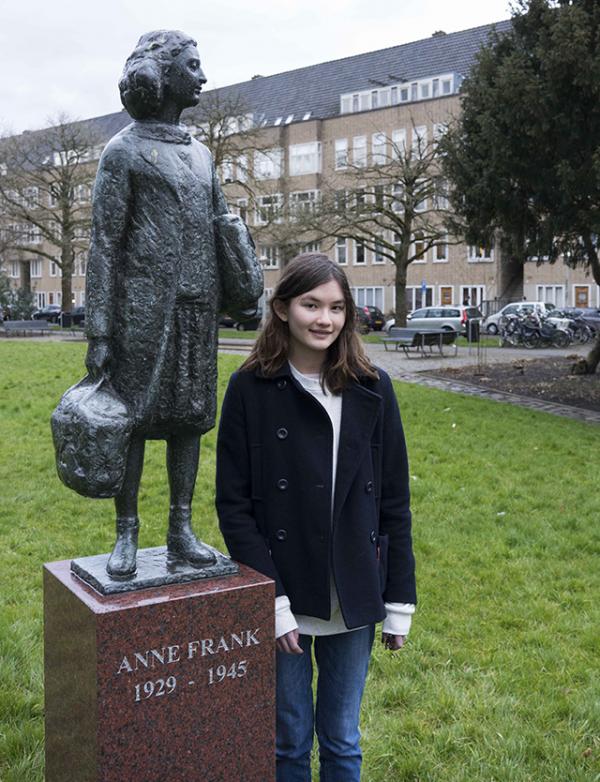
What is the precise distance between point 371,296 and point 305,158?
9669 mm

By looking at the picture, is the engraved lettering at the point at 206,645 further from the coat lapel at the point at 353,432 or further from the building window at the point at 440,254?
the building window at the point at 440,254

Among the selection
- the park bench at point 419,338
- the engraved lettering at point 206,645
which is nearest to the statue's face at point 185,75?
the engraved lettering at point 206,645

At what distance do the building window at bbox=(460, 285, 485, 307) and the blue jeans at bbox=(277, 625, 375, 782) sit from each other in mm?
44287

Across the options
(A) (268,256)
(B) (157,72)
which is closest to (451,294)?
(A) (268,256)

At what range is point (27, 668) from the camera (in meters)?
4.34

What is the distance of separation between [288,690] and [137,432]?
1.05 m

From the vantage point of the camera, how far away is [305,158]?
52.4m

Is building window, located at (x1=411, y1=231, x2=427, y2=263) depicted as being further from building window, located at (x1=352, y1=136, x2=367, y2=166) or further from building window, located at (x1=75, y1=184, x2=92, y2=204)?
building window, located at (x1=75, y1=184, x2=92, y2=204)

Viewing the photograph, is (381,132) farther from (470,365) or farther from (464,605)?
(464,605)

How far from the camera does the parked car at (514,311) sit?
34.0 meters

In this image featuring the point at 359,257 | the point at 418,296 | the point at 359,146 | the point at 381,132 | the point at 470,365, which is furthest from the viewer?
the point at 359,257

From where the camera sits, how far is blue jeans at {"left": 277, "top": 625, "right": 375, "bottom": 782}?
114 inches

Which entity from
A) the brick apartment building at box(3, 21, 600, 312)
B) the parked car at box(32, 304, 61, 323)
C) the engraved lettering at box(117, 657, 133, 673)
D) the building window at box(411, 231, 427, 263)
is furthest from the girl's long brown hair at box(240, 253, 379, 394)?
the parked car at box(32, 304, 61, 323)

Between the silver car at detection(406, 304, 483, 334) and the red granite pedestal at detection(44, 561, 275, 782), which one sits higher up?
the silver car at detection(406, 304, 483, 334)
